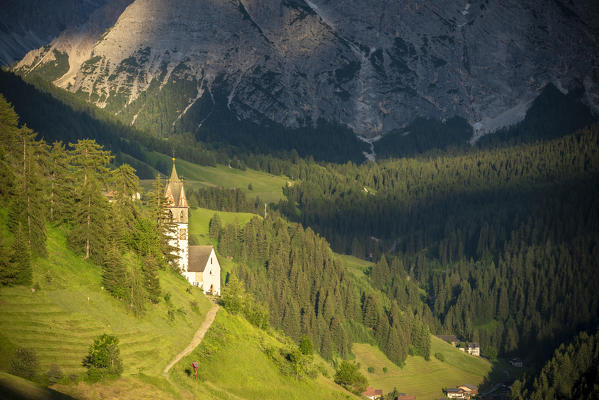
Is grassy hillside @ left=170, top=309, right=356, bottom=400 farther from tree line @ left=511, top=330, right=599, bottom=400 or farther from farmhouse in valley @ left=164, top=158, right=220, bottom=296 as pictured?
tree line @ left=511, top=330, right=599, bottom=400

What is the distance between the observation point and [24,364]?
61812 mm

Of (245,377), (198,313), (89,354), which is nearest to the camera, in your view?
(89,354)

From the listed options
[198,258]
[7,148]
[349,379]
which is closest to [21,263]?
[7,148]

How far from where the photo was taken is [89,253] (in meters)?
87.9

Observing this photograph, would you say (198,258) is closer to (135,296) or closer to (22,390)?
(135,296)

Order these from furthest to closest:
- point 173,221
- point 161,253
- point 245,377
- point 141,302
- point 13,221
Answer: point 173,221
point 161,253
point 245,377
point 141,302
point 13,221

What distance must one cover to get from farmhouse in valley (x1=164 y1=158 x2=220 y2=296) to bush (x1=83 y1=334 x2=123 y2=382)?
52.9m

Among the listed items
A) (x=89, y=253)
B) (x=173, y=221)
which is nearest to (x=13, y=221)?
(x=89, y=253)

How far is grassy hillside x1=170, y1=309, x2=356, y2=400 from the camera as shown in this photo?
82.2m

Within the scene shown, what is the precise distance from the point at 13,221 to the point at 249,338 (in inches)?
1501

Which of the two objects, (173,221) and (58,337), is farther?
(173,221)

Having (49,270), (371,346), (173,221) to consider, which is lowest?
(371,346)

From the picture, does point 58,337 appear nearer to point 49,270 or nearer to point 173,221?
point 49,270

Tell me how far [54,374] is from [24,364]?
3.08 meters
